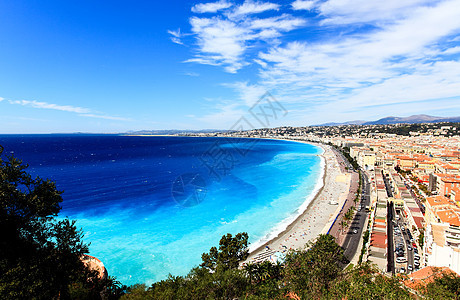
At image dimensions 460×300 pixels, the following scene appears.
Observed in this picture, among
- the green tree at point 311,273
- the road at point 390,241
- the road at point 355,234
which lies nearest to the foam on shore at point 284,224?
the road at point 355,234

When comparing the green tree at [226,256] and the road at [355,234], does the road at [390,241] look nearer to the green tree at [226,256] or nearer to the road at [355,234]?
the road at [355,234]

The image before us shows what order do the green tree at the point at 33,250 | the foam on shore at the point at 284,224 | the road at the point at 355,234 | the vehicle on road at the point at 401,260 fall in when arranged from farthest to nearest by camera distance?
the foam on shore at the point at 284,224
the road at the point at 355,234
the vehicle on road at the point at 401,260
the green tree at the point at 33,250

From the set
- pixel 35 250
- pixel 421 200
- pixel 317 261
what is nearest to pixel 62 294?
pixel 35 250

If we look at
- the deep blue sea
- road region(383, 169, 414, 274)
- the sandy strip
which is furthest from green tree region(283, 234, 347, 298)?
the deep blue sea

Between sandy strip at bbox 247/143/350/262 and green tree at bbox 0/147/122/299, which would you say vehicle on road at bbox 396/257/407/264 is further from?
green tree at bbox 0/147/122/299

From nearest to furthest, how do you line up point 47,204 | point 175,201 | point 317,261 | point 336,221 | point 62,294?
point 62,294 → point 47,204 → point 317,261 → point 336,221 → point 175,201

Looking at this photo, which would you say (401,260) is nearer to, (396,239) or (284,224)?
(396,239)

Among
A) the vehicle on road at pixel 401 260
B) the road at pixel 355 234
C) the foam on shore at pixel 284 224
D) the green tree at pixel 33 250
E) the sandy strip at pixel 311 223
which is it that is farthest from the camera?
the foam on shore at pixel 284 224

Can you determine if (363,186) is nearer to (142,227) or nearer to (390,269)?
(390,269)
